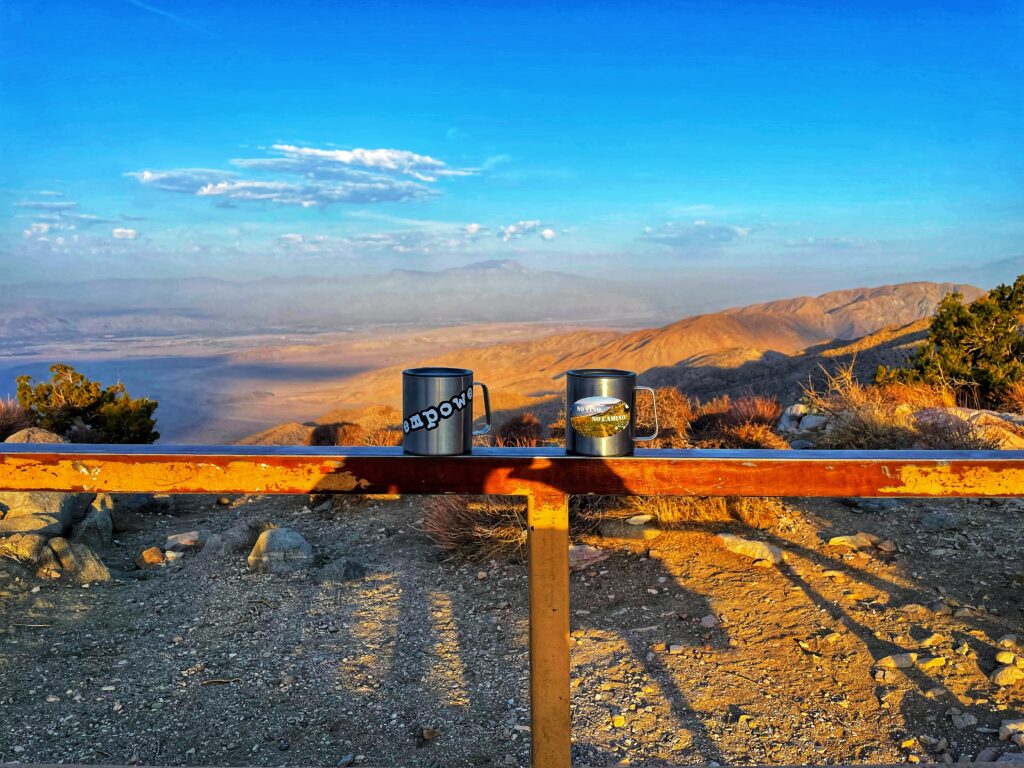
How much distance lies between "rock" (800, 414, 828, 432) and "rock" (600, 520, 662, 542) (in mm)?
3486

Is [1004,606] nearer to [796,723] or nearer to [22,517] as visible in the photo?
[796,723]

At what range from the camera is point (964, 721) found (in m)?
3.14

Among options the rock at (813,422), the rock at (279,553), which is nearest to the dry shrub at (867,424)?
the rock at (813,422)

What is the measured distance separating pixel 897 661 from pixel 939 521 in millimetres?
1958

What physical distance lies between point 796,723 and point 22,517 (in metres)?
5.01

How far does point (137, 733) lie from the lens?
323 cm

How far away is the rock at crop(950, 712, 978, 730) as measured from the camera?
10.2ft

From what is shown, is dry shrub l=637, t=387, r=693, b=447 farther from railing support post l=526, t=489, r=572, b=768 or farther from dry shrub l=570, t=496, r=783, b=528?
railing support post l=526, t=489, r=572, b=768

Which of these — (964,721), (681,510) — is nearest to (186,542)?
(681,510)

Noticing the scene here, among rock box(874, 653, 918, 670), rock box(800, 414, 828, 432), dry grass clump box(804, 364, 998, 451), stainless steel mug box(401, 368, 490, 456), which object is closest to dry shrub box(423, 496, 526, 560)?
rock box(874, 653, 918, 670)

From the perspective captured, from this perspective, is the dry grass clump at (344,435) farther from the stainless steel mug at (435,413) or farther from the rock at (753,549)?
the stainless steel mug at (435,413)

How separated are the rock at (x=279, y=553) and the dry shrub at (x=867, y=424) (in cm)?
430

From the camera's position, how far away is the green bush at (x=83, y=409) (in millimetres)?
8930

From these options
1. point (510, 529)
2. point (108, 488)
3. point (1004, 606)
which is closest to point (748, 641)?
point (1004, 606)
